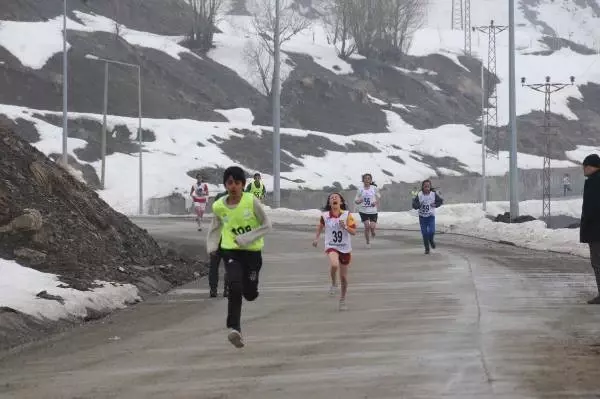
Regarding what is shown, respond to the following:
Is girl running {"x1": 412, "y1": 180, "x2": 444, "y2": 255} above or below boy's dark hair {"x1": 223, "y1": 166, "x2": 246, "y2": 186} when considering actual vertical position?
below

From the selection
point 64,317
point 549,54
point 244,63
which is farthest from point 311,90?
point 64,317

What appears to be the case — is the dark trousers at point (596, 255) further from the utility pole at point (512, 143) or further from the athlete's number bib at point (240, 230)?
the utility pole at point (512, 143)

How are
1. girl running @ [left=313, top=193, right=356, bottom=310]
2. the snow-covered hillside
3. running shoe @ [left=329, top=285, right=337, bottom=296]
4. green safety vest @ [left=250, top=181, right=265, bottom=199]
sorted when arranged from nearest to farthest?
girl running @ [left=313, top=193, right=356, bottom=310] < running shoe @ [left=329, top=285, right=337, bottom=296] < green safety vest @ [left=250, top=181, right=265, bottom=199] < the snow-covered hillside

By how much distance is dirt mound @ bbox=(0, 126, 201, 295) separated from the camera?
52.7ft

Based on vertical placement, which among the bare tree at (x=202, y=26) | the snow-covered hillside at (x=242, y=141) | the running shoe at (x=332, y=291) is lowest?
the running shoe at (x=332, y=291)

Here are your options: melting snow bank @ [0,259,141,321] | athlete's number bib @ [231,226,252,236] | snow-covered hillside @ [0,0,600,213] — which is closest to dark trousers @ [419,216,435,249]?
melting snow bank @ [0,259,141,321]

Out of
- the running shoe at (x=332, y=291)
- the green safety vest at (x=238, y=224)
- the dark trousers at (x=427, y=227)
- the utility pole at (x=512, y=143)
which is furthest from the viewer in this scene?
the utility pole at (x=512, y=143)

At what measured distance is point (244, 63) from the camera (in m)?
105

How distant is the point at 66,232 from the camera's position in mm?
17719

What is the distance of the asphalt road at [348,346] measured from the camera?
830cm

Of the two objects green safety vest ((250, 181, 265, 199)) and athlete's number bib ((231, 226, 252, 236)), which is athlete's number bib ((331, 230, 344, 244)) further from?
green safety vest ((250, 181, 265, 199))

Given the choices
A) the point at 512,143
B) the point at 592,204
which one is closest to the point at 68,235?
the point at 592,204

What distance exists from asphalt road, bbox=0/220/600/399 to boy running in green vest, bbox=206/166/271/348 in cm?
55

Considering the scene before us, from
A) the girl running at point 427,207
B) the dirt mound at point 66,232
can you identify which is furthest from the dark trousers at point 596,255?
the girl running at point 427,207
